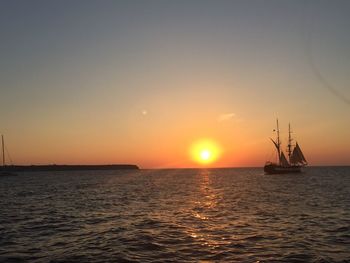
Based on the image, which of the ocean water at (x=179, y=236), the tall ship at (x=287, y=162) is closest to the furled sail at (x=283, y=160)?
the tall ship at (x=287, y=162)

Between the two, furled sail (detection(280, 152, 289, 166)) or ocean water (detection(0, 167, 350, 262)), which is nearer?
ocean water (detection(0, 167, 350, 262))

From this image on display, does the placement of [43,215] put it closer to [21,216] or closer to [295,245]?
[21,216]

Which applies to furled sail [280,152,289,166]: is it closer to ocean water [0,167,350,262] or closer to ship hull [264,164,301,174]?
ship hull [264,164,301,174]

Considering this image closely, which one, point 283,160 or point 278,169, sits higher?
point 283,160

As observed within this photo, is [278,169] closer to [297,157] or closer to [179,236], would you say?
[297,157]

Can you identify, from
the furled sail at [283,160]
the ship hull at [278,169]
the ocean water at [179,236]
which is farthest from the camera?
the furled sail at [283,160]

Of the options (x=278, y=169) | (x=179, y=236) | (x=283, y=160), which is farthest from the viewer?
(x=283, y=160)

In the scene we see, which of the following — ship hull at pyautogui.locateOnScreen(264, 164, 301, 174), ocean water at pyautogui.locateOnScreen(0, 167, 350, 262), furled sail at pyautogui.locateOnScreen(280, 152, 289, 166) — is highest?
furled sail at pyautogui.locateOnScreen(280, 152, 289, 166)

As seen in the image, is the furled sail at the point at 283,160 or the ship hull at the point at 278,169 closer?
the ship hull at the point at 278,169

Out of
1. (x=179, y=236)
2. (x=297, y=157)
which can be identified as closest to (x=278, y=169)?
(x=297, y=157)

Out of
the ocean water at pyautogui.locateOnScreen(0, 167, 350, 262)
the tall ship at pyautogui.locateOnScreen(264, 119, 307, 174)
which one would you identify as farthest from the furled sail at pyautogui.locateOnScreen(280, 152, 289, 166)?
the ocean water at pyautogui.locateOnScreen(0, 167, 350, 262)

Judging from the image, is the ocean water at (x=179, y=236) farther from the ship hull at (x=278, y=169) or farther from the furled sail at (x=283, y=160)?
the furled sail at (x=283, y=160)

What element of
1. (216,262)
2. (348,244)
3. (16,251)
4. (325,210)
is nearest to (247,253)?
(216,262)

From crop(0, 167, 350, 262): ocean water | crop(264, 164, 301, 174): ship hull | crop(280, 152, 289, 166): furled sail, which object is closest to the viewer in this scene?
crop(0, 167, 350, 262): ocean water
